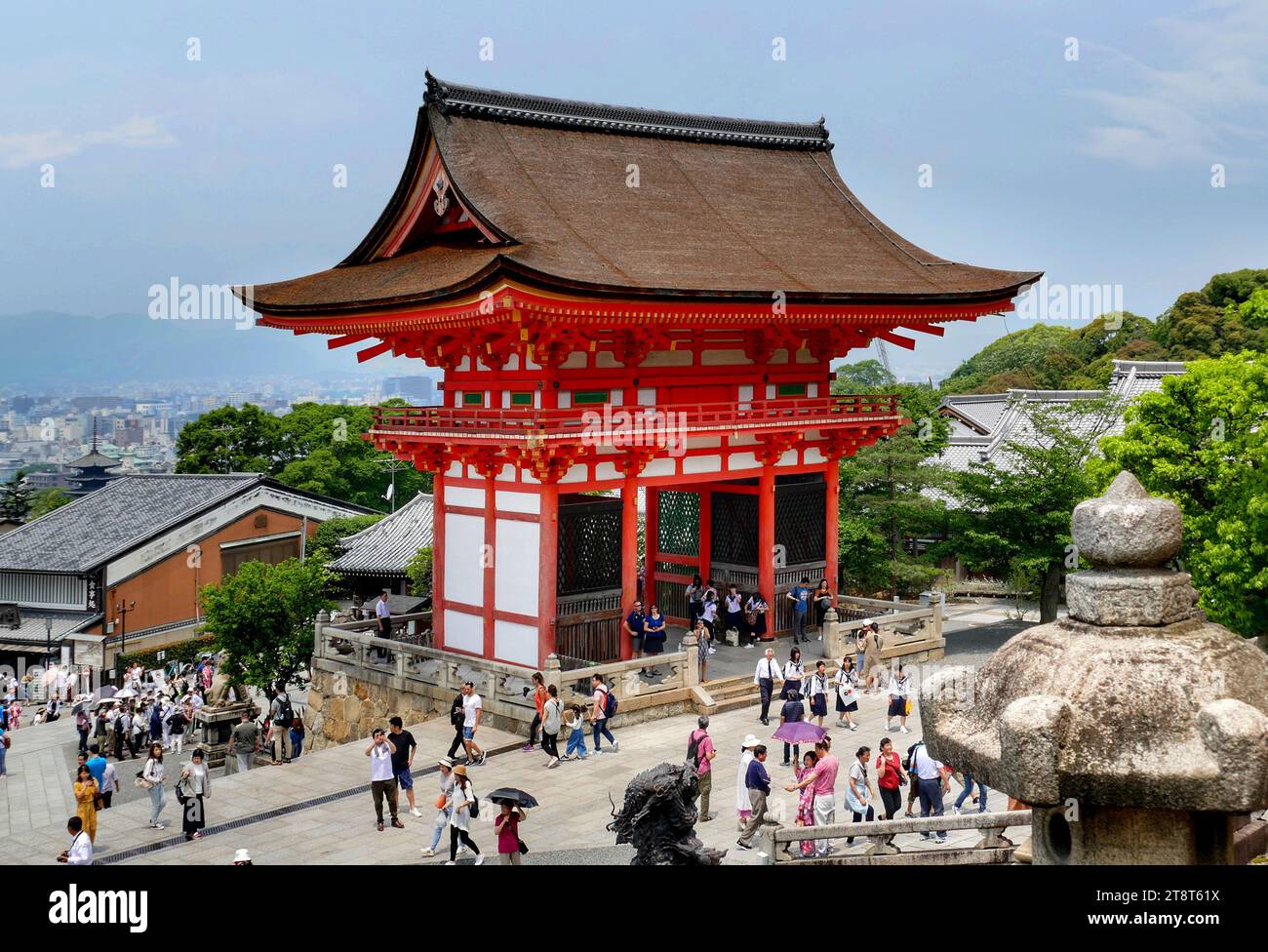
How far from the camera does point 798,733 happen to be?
18.5m

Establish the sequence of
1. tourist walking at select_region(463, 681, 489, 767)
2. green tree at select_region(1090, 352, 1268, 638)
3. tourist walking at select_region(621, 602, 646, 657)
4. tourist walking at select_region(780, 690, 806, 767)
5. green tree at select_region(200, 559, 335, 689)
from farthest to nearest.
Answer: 1. green tree at select_region(200, 559, 335, 689)
2. tourist walking at select_region(621, 602, 646, 657)
3. green tree at select_region(1090, 352, 1268, 638)
4. tourist walking at select_region(463, 681, 489, 767)
5. tourist walking at select_region(780, 690, 806, 767)

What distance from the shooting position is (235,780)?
70.3ft

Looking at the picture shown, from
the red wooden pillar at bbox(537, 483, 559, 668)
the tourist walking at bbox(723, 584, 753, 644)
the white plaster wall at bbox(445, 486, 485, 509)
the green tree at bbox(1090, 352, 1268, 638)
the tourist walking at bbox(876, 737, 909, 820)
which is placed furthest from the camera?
the tourist walking at bbox(723, 584, 753, 644)

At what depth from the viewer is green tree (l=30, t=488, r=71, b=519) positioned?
3322 inches

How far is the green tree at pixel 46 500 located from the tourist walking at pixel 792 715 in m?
73.6

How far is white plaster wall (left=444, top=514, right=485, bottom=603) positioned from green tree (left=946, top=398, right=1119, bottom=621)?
14.8 m

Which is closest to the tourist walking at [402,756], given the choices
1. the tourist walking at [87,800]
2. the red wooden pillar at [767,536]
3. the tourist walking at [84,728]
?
the tourist walking at [87,800]

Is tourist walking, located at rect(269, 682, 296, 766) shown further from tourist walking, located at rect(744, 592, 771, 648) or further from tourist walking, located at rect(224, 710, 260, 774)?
tourist walking, located at rect(744, 592, 771, 648)

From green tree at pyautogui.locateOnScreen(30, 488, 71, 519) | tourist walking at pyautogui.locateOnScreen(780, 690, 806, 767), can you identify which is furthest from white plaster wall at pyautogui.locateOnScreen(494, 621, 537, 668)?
green tree at pyautogui.locateOnScreen(30, 488, 71, 519)

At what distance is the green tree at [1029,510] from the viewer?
107 feet

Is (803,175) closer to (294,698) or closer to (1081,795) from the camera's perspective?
(294,698)

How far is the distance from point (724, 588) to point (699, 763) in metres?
12.4
